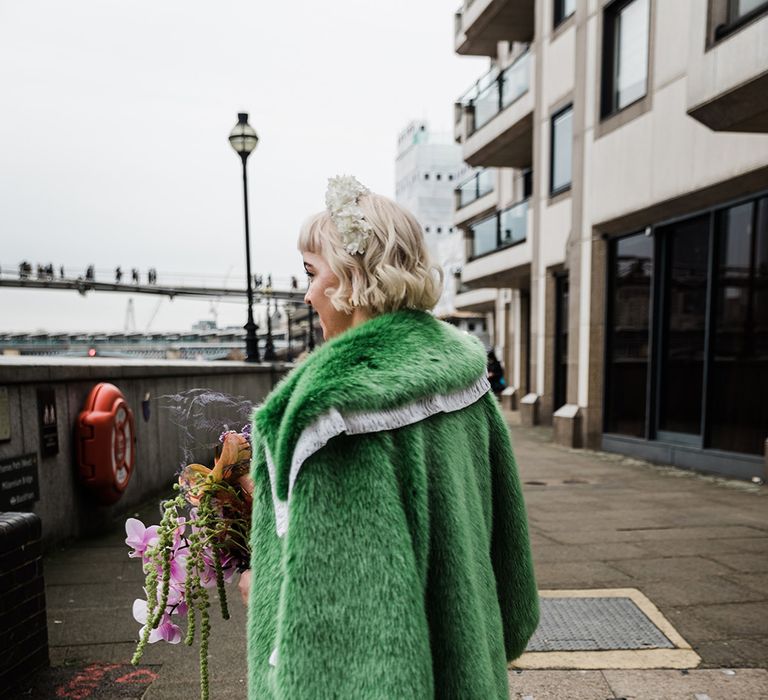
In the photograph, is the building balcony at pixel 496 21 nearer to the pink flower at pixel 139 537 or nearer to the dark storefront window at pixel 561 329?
the dark storefront window at pixel 561 329

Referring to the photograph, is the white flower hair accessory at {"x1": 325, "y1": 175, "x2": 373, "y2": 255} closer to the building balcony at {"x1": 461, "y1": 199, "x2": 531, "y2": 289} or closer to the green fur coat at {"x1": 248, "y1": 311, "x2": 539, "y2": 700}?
the green fur coat at {"x1": 248, "y1": 311, "x2": 539, "y2": 700}

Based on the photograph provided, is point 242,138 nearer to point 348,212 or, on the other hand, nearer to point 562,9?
point 562,9

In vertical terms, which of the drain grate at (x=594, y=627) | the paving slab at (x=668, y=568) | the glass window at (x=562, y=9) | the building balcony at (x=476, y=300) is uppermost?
the glass window at (x=562, y=9)

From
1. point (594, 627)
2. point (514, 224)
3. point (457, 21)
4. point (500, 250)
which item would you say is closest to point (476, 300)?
point (457, 21)

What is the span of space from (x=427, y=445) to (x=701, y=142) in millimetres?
8169

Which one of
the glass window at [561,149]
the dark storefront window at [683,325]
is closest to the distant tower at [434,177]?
the glass window at [561,149]

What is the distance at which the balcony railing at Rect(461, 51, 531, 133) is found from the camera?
46.2 ft

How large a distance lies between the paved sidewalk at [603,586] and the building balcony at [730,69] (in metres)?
4.06

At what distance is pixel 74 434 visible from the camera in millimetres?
5199

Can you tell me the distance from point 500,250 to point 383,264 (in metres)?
15.3

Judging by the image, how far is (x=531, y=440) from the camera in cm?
1224

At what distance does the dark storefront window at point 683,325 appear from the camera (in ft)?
28.2

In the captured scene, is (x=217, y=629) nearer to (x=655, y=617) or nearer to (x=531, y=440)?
(x=655, y=617)

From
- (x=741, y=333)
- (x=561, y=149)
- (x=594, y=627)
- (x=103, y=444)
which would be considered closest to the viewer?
(x=594, y=627)
